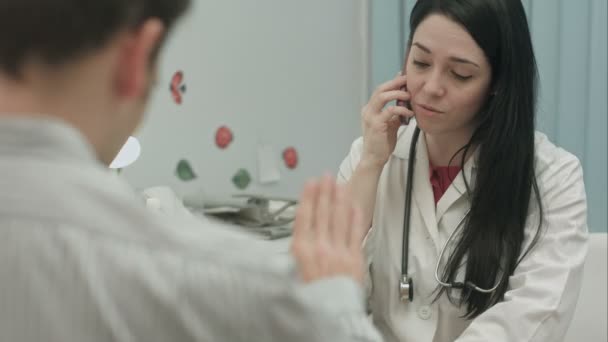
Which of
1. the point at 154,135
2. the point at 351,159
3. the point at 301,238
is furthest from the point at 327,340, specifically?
the point at 154,135

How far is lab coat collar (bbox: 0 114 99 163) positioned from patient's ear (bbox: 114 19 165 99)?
5 centimetres

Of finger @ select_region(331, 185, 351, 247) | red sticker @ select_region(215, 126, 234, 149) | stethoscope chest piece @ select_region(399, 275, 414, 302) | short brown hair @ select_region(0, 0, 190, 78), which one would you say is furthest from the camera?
red sticker @ select_region(215, 126, 234, 149)

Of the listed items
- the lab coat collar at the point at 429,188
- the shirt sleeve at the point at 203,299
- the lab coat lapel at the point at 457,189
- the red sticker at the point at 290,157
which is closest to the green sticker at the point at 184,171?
the red sticker at the point at 290,157

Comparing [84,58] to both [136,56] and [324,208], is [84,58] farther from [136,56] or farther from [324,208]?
[324,208]

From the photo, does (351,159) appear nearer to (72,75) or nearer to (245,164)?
(245,164)

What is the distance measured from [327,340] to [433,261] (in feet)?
3.54

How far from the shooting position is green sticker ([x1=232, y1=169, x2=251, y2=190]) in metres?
2.46

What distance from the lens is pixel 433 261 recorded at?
62.7 inches

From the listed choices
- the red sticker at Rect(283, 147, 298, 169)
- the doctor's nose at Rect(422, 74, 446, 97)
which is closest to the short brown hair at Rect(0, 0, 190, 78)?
the doctor's nose at Rect(422, 74, 446, 97)

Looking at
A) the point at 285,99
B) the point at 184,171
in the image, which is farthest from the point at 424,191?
the point at 285,99

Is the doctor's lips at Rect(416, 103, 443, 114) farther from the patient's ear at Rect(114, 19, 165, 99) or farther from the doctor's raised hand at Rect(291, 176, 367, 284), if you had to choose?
the patient's ear at Rect(114, 19, 165, 99)

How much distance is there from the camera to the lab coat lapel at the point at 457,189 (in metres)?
1.62

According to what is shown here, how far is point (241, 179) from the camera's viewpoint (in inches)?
97.7

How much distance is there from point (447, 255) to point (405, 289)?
0.37 feet
